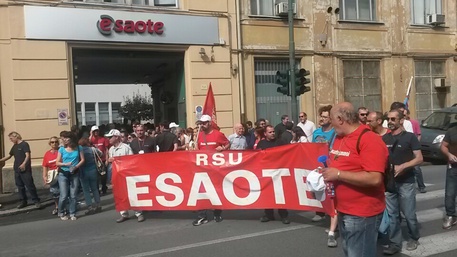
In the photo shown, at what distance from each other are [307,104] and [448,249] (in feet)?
38.8

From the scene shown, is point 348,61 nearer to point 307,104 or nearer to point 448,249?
point 307,104

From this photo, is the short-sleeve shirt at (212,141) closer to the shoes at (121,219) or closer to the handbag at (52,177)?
the shoes at (121,219)

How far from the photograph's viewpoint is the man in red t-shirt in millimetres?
3461

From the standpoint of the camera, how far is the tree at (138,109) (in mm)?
50331

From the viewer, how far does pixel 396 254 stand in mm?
5680

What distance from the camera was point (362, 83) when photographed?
18859 millimetres

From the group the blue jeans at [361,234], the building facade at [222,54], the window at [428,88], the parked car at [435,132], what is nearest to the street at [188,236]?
the blue jeans at [361,234]

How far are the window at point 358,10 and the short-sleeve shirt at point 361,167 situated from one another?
15.7 meters

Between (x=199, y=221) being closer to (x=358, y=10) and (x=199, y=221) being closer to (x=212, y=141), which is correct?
(x=212, y=141)

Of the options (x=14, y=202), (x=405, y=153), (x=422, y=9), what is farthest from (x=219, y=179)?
(x=422, y=9)

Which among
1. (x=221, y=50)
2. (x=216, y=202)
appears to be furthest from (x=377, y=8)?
(x=216, y=202)

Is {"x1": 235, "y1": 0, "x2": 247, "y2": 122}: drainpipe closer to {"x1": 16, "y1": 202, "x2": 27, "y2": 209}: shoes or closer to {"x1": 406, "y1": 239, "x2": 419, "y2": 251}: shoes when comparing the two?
{"x1": 16, "y1": 202, "x2": 27, "y2": 209}: shoes

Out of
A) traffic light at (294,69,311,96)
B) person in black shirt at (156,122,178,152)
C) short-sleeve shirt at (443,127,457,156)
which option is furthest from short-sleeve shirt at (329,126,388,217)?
traffic light at (294,69,311,96)

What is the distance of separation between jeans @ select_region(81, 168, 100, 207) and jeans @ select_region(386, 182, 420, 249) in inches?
229
